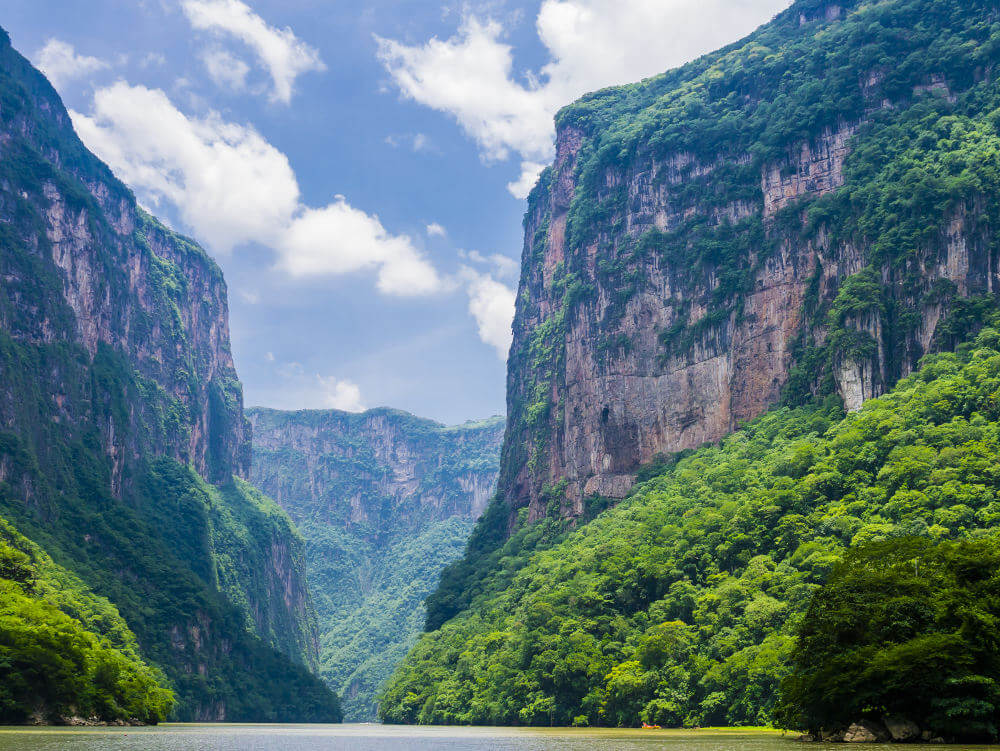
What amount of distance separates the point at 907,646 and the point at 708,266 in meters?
96.6

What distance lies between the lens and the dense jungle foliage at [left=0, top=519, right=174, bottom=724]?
6084cm

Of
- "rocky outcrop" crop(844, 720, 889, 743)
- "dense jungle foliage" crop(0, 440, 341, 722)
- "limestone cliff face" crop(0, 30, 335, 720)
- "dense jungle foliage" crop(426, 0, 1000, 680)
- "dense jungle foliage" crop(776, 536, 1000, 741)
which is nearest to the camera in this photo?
"dense jungle foliage" crop(776, 536, 1000, 741)

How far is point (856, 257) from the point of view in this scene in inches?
4195

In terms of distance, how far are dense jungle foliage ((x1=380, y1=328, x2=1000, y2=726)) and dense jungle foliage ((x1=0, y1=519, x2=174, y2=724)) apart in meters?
32.2

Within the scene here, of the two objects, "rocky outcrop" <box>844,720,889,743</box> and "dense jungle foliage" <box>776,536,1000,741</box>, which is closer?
"dense jungle foliage" <box>776,536,1000,741</box>

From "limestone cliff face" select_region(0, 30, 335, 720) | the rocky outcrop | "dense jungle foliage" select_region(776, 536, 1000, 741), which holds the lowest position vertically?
the rocky outcrop

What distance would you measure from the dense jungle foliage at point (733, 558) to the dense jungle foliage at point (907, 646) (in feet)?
32.9

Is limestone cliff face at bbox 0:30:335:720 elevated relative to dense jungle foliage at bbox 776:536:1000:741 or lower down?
elevated

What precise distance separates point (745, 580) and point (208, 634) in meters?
89.8

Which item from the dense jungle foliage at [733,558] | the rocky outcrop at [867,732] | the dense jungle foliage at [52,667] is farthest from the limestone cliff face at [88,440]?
the rocky outcrop at [867,732]

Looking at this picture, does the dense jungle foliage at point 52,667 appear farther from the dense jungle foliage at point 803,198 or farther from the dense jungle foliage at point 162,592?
the dense jungle foliage at point 803,198

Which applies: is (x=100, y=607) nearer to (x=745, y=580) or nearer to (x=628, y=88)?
(x=745, y=580)

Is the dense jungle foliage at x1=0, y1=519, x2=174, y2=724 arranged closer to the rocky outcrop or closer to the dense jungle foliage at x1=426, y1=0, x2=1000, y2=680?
the rocky outcrop

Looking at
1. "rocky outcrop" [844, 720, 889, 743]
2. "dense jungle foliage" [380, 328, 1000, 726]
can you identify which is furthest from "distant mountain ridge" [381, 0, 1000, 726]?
"rocky outcrop" [844, 720, 889, 743]
